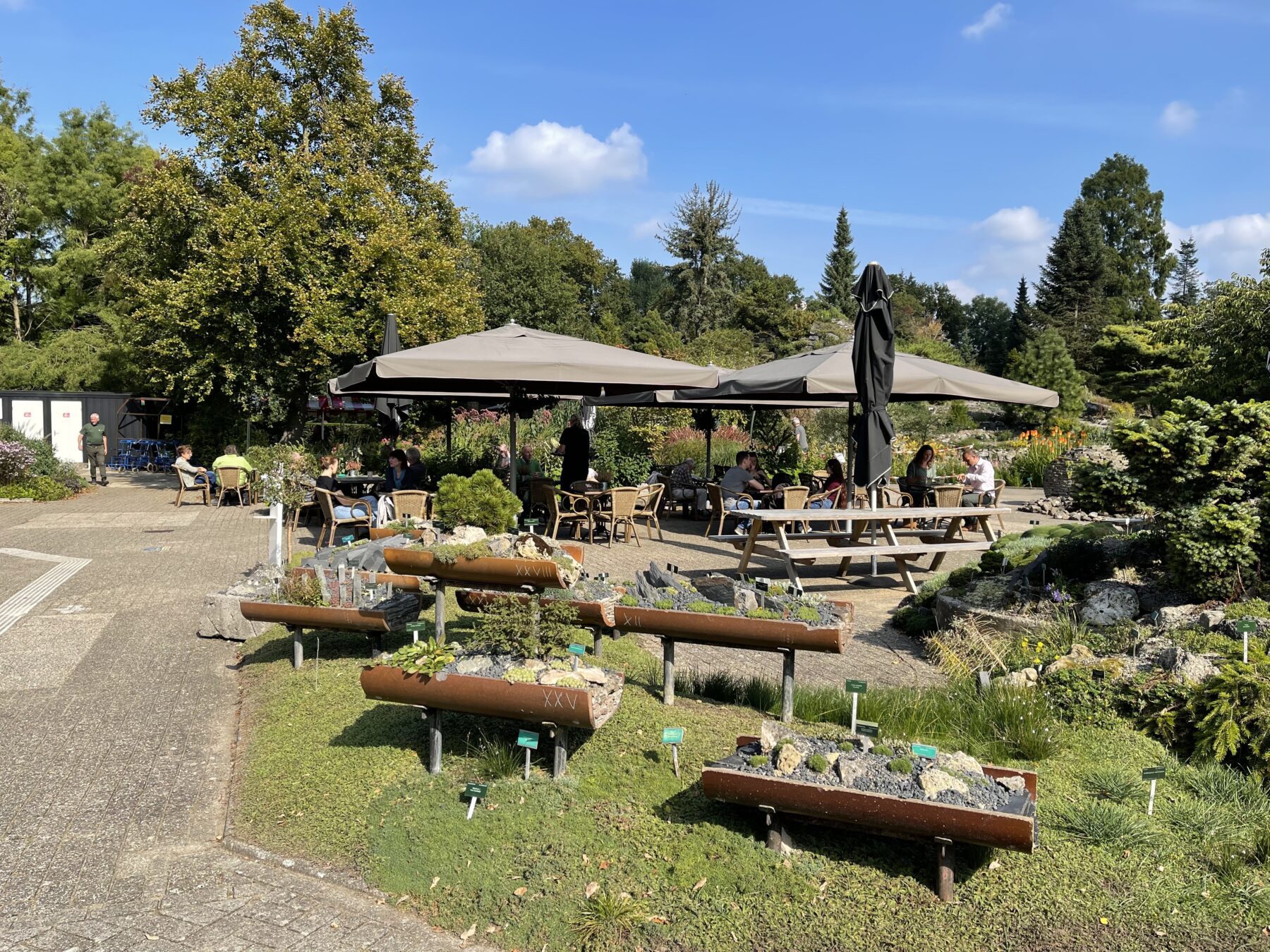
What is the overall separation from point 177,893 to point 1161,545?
6124 millimetres

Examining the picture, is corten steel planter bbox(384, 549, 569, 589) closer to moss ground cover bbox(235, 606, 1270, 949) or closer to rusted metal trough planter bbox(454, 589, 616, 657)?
rusted metal trough planter bbox(454, 589, 616, 657)

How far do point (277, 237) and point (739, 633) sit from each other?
15.8 m

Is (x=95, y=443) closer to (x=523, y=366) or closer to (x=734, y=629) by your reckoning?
(x=523, y=366)

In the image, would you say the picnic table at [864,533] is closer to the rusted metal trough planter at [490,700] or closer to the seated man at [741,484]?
the seated man at [741,484]

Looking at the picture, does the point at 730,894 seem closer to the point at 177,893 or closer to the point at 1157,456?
→ the point at 177,893

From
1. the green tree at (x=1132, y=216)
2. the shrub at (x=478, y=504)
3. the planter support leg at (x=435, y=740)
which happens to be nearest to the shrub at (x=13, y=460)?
the shrub at (x=478, y=504)

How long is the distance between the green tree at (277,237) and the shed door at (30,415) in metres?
6.35

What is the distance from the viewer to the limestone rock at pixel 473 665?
4.46 metres

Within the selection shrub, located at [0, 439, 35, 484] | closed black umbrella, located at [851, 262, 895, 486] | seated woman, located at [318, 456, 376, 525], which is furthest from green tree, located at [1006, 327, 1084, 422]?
shrub, located at [0, 439, 35, 484]

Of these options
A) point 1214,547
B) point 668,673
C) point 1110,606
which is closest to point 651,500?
point 1110,606

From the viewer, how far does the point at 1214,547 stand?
18.4ft

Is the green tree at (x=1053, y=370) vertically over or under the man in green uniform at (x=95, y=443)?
over

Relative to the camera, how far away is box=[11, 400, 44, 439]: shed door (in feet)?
81.7

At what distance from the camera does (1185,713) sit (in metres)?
4.62
